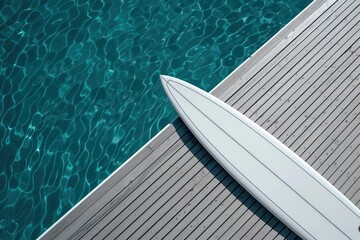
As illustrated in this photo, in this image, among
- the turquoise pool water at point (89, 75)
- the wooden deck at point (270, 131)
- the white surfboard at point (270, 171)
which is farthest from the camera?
the turquoise pool water at point (89, 75)

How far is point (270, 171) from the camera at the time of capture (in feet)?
25.6

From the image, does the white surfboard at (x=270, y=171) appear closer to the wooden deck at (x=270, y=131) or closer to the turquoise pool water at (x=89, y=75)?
the wooden deck at (x=270, y=131)

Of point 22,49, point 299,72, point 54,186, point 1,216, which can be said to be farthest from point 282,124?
point 22,49

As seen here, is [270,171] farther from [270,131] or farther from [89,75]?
[89,75]

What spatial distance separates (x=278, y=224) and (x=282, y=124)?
1.85m

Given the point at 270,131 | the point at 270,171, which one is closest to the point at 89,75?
the point at 270,131

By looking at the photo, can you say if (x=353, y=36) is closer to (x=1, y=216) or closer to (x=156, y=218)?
(x=156, y=218)

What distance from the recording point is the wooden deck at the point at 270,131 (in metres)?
7.54

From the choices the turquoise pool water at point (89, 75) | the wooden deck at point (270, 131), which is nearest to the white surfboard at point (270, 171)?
the wooden deck at point (270, 131)

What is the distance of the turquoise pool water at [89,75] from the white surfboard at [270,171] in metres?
2.83

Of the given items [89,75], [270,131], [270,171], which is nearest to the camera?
[270,171]

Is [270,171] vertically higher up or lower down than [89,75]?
lower down

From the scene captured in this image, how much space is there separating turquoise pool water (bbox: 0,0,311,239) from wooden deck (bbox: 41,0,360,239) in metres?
2.74

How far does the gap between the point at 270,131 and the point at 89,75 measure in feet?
18.2
